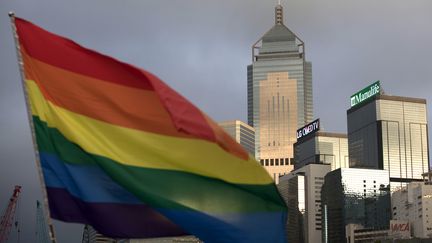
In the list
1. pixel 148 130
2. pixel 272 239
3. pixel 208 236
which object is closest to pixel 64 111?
pixel 148 130

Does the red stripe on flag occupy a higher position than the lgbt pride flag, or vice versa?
the red stripe on flag

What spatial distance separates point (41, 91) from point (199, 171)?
3183mm

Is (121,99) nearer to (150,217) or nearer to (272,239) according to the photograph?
(150,217)

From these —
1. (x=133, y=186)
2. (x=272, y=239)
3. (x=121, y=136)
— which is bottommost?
(x=272, y=239)

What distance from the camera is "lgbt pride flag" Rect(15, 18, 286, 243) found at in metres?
13.5

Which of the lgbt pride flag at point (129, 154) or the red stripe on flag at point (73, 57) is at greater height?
the red stripe on flag at point (73, 57)

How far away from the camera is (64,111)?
13.5 meters

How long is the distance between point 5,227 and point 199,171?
142096 millimetres

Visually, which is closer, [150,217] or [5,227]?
[150,217]

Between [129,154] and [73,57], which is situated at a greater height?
[73,57]

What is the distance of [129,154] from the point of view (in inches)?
539

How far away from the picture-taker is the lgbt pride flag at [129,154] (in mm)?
13477

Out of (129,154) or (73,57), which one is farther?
(73,57)

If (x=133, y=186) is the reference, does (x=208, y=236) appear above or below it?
below
